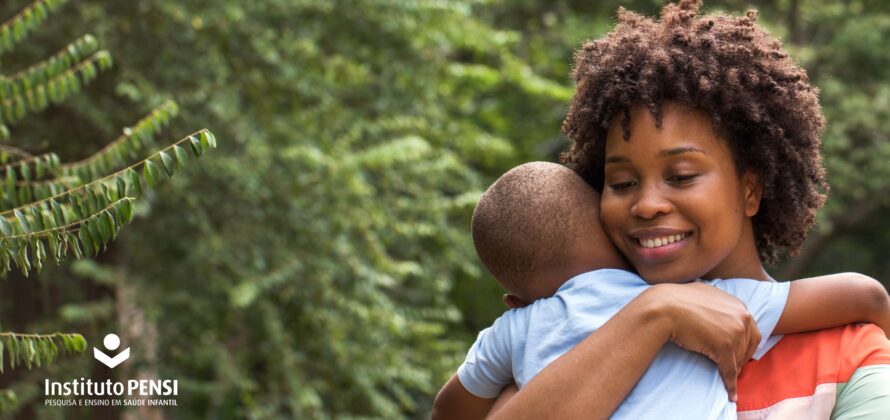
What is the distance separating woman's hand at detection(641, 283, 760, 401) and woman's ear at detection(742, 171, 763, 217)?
0.77 ft

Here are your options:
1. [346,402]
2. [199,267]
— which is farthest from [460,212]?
[199,267]

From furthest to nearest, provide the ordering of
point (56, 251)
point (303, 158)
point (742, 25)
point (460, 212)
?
1. point (460, 212)
2. point (303, 158)
3. point (742, 25)
4. point (56, 251)

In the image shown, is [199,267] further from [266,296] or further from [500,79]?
[500,79]

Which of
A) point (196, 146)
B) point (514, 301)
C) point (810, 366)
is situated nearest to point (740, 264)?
point (810, 366)

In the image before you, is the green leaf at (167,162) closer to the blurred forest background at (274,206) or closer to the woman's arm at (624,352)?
the woman's arm at (624,352)

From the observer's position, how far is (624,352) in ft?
6.92

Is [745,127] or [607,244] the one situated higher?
[745,127]

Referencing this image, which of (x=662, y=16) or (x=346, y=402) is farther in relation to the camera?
(x=346, y=402)

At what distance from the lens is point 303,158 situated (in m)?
6.59

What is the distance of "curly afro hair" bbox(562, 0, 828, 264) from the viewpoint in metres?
2.24

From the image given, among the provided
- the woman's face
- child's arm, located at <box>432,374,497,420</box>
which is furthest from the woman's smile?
child's arm, located at <box>432,374,497,420</box>

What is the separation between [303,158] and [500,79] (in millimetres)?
2732

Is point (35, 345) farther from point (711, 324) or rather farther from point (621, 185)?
point (711, 324)

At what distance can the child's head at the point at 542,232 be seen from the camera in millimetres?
2383
